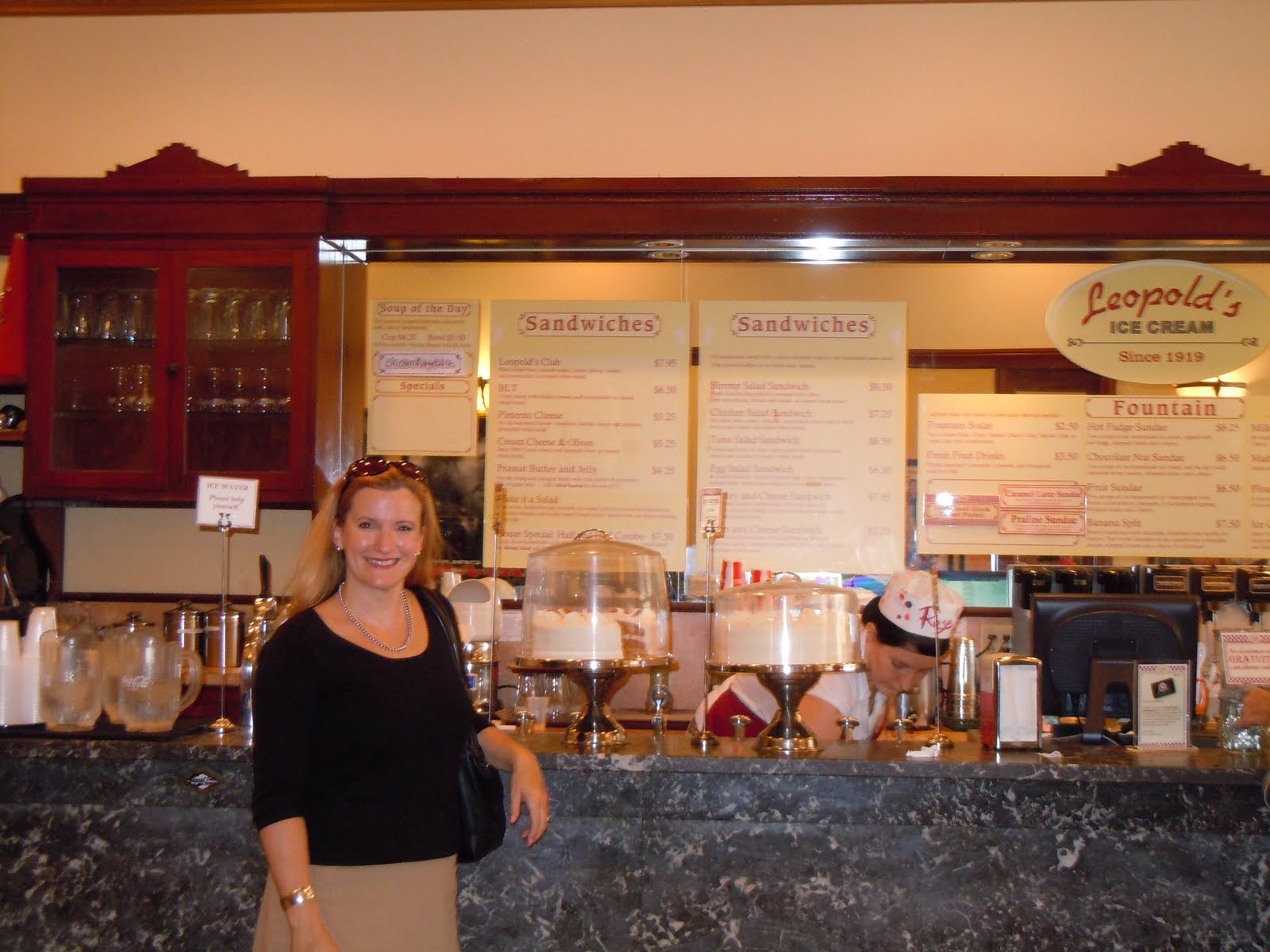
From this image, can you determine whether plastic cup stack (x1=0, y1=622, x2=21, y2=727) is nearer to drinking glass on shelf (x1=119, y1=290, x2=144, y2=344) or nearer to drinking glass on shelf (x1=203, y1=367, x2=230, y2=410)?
drinking glass on shelf (x1=203, y1=367, x2=230, y2=410)

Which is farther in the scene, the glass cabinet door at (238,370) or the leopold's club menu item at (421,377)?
the leopold's club menu item at (421,377)

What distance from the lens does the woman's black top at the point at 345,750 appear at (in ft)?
6.12

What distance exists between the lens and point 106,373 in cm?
404

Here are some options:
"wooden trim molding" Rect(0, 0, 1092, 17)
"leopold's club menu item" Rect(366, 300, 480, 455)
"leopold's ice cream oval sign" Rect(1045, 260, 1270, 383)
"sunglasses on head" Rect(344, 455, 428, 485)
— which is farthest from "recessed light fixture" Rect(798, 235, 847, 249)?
"sunglasses on head" Rect(344, 455, 428, 485)

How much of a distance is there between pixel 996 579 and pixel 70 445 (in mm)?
3217

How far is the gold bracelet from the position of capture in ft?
6.00

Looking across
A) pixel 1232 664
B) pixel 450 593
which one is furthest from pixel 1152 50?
pixel 450 593

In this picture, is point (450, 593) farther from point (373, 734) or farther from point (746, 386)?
point (373, 734)

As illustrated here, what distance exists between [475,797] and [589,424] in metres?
2.18

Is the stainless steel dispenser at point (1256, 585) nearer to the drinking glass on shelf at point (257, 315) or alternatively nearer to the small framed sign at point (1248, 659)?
the small framed sign at point (1248, 659)

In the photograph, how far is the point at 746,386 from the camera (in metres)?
4.15

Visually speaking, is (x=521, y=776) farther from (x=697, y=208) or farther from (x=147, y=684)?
(x=697, y=208)

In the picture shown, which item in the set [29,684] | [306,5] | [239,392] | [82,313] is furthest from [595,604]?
[306,5]

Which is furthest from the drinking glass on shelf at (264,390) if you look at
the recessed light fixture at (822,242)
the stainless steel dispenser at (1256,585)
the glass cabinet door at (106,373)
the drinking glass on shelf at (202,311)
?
the stainless steel dispenser at (1256,585)
